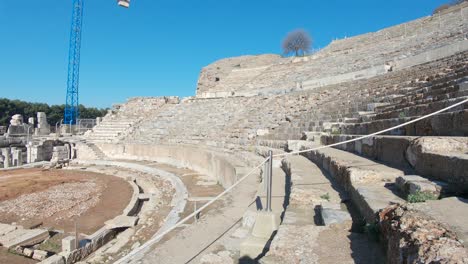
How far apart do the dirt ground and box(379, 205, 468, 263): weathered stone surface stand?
309 inches

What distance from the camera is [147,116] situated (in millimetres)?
26859

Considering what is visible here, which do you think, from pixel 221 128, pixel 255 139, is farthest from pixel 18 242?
pixel 221 128

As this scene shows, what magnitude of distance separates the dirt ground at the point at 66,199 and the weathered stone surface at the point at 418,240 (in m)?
7.85

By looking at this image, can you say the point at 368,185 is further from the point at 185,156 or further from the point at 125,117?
the point at 125,117

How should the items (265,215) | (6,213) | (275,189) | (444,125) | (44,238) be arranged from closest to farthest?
(265,215) → (444,125) → (275,189) → (44,238) → (6,213)

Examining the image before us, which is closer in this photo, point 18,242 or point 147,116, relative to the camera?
point 18,242

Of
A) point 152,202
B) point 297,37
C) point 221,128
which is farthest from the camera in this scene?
point 297,37

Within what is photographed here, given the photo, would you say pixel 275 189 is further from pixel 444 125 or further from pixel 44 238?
pixel 44 238

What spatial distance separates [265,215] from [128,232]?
17.8 ft

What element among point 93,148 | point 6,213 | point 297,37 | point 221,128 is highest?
point 297,37

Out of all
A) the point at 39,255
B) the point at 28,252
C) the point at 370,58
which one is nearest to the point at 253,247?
the point at 39,255

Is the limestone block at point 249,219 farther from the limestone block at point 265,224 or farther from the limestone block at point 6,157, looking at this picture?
the limestone block at point 6,157

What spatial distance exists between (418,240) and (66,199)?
39.8ft

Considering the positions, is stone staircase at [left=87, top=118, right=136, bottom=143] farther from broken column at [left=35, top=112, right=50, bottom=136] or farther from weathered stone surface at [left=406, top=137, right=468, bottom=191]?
weathered stone surface at [left=406, top=137, right=468, bottom=191]
